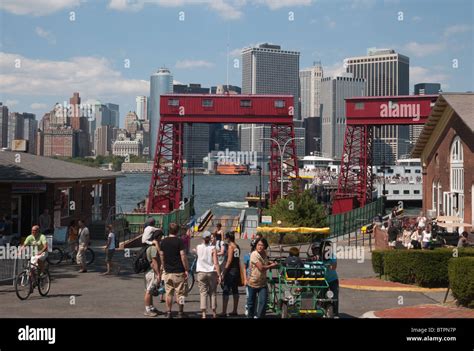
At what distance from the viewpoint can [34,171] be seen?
29219mm

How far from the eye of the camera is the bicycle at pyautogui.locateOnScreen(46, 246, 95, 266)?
23969 millimetres

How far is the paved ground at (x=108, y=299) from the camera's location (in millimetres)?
14855

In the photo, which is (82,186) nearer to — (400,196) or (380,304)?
(380,304)

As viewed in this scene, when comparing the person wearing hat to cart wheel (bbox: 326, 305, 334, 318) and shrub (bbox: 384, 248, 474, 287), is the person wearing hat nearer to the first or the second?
cart wheel (bbox: 326, 305, 334, 318)

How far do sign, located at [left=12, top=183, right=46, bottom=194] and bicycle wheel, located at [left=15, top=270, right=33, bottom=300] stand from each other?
1152 centimetres

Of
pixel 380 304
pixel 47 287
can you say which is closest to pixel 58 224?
pixel 47 287

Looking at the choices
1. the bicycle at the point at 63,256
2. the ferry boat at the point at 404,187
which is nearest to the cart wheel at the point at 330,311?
the bicycle at the point at 63,256

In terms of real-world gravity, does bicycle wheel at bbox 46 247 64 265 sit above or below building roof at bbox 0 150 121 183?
below

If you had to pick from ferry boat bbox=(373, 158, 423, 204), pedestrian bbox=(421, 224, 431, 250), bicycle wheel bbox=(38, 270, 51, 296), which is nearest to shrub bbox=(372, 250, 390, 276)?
pedestrian bbox=(421, 224, 431, 250)

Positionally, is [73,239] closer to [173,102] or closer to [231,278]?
[231,278]

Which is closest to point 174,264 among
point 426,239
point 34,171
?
point 426,239

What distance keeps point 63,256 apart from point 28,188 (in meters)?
5.17
